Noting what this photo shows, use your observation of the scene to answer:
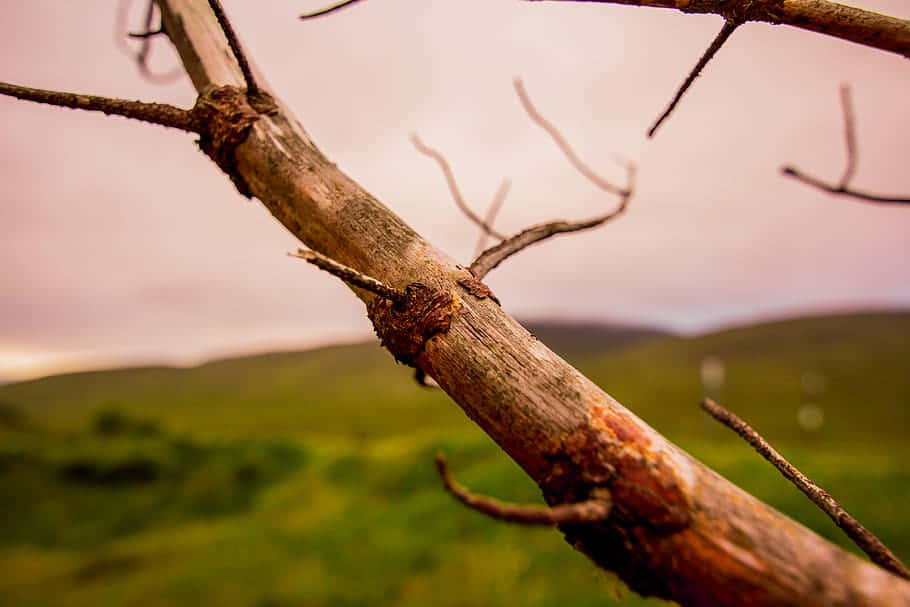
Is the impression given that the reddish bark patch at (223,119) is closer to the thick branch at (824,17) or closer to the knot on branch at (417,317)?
the knot on branch at (417,317)

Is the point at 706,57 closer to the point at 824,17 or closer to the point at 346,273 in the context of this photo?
the point at 824,17

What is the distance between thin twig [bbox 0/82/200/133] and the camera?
3.92ft

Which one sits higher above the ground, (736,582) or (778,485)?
(778,485)

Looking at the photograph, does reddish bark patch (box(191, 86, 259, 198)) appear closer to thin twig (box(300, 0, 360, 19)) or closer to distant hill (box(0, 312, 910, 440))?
thin twig (box(300, 0, 360, 19))

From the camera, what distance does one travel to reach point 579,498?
0.93m

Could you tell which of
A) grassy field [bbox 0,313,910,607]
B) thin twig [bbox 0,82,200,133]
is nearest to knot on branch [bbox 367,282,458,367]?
grassy field [bbox 0,313,910,607]

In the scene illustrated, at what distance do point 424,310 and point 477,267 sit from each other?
0.23m

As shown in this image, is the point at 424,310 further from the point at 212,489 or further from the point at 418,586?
the point at 212,489

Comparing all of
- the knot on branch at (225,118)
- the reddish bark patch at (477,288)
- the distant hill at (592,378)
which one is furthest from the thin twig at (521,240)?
the distant hill at (592,378)

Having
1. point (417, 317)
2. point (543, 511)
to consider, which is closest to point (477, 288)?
point (417, 317)

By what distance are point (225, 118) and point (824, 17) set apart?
4.46 ft

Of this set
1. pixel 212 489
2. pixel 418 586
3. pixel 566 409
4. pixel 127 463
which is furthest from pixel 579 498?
pixel 127 463

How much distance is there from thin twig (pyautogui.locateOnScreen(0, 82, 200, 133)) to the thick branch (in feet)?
3.58

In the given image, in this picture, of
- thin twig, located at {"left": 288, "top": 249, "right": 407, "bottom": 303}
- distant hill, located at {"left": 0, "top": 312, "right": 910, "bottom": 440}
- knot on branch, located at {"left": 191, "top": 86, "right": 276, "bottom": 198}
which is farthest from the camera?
distant hill, located at {"left": 0, "top": 312, "right": 910, "bottom": 440}
